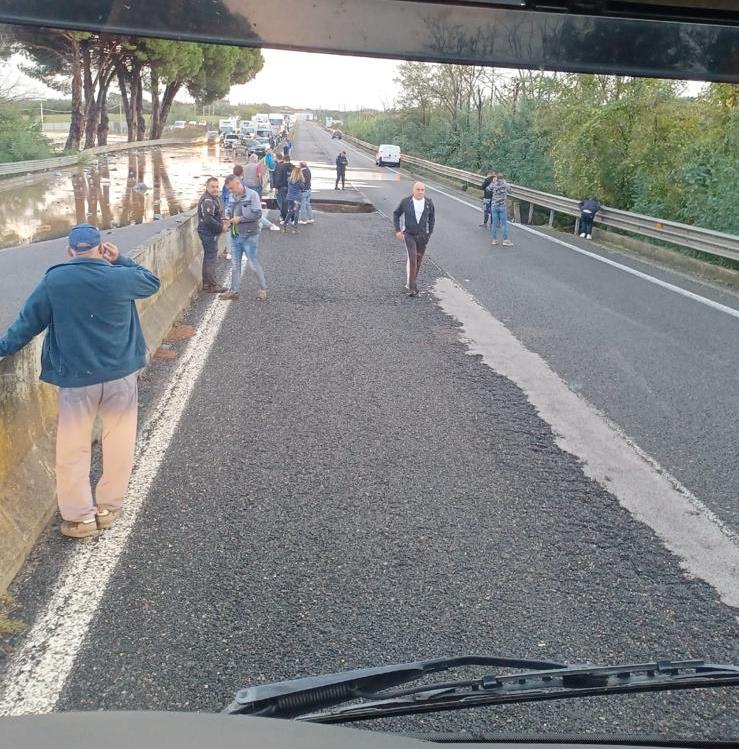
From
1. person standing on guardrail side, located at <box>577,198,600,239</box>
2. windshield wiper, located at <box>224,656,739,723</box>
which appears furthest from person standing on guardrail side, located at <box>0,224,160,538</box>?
person standing on guardrail side, located at <box>577,198,600,239</box>

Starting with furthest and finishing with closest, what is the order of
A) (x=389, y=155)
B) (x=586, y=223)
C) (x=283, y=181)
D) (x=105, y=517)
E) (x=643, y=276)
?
(x=389, y=155), (x=586, y=223), (x=283, y=181), (x=643, y=276), (x=105, y=517)

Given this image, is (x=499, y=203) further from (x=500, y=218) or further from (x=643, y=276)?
(x=643, y=276)

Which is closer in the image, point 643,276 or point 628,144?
point 643,276

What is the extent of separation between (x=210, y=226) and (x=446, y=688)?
10.3m

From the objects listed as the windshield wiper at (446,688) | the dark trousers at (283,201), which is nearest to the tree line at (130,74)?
the dark trousers at (283,201)

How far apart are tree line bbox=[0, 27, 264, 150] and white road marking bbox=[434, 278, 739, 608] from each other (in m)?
32.5

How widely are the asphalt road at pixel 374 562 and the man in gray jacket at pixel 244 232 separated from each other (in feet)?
12.9

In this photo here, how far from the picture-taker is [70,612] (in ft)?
12.5

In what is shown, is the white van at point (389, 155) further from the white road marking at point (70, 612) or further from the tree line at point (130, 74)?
the white road marking at point (70, 612)

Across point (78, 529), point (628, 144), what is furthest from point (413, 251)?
point (628, 144)

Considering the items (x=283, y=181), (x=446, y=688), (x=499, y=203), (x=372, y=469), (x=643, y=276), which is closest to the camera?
(x=446, y=688)

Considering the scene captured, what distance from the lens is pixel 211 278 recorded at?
12.2m

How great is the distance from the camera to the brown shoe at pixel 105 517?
4.70 metres

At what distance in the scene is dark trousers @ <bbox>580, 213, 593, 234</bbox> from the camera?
20.4 m
